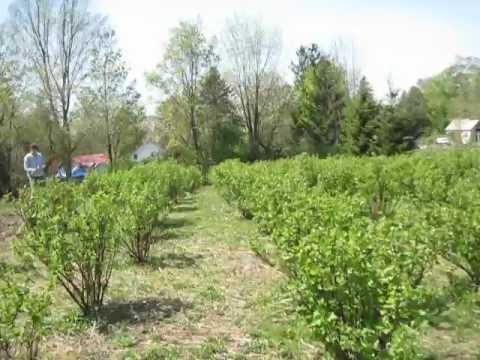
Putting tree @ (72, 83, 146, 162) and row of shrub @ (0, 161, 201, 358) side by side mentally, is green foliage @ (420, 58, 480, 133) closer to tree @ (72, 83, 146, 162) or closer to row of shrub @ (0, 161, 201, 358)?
tree @ (72, 83, 146, 162)

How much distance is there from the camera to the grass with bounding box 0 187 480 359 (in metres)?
4.34

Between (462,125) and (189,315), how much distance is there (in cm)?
5054

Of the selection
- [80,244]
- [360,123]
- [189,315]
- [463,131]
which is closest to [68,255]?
[80,244]

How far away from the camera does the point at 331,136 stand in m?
43.6

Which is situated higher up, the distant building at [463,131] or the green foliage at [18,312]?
the distant building at [463,131]

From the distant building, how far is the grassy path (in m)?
31.8

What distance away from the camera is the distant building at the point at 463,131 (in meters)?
40.2

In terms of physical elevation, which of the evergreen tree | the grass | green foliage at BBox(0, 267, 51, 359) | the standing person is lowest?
the grass

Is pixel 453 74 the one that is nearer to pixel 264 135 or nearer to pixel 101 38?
pixel 264 135

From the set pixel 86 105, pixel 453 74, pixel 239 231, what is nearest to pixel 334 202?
pixel 239 231

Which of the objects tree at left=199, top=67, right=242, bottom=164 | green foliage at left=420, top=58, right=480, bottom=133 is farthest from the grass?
green foliage at left=420, top=58, right=480, bottom=133

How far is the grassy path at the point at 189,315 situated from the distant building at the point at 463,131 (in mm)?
31768

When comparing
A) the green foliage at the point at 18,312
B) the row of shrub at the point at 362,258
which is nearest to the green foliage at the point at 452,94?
the row of shrub at the point at 362,258

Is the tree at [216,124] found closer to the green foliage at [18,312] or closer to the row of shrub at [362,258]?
the row of shrub at [362,258]
